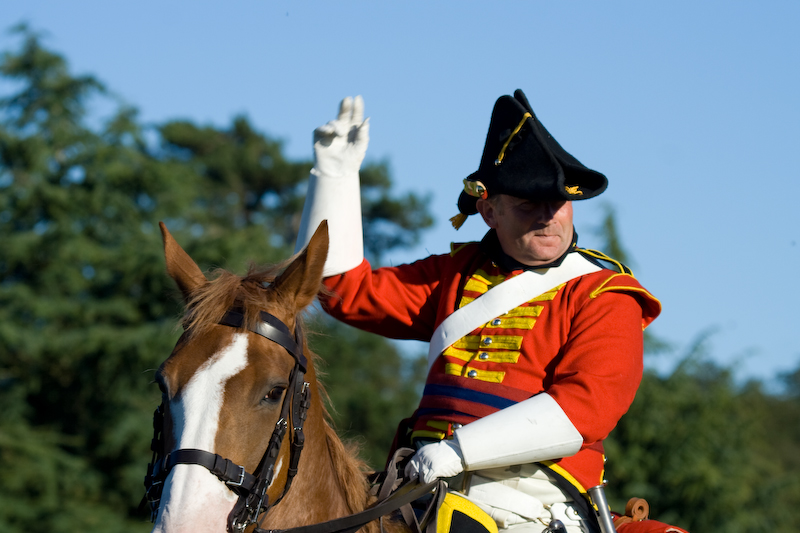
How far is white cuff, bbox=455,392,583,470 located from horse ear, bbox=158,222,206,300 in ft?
3.80

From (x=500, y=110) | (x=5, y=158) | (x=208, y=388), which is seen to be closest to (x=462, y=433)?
(x=208, y=388)

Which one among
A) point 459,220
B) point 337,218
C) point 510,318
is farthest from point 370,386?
point 510,318

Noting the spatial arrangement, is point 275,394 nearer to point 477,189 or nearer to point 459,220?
point 477,189

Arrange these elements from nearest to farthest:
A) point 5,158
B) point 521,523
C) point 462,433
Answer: point 462,433
point 521,523
point 5,158

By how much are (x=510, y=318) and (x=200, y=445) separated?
153 cm

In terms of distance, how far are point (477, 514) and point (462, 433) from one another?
1.20 ft

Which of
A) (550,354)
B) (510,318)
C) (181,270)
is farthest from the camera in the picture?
(510,318)

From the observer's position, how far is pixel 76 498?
50.7 feet

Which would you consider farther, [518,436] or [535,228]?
[535,228]

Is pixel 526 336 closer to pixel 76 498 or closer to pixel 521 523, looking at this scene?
pixel 521 523

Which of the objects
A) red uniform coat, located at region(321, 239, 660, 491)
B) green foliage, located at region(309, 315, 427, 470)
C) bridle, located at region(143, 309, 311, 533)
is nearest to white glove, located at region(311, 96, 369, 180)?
red uniform coat, located at region(321, 239, 660, 491)

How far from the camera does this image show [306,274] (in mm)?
3086

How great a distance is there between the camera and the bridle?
2.64m

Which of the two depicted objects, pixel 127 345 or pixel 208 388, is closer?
pixel 208 388
